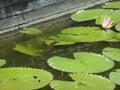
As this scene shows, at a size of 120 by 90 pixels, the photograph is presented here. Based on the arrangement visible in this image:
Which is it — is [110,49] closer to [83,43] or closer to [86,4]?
[83,43]

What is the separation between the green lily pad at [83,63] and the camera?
2271 millimetres

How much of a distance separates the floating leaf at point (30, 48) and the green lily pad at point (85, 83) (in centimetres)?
46

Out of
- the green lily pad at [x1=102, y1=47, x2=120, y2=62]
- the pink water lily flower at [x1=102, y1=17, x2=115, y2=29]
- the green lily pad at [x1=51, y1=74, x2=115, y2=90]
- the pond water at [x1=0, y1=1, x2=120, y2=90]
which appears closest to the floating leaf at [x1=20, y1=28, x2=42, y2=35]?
the pond water at [x1=0, y1=1, x2=120, y2=90]

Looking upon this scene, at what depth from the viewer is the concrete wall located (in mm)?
2943

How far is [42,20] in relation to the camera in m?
3.19

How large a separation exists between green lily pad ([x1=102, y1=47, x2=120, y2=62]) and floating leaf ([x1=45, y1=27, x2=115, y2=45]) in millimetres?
195

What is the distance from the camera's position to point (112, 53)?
2479 millimetres

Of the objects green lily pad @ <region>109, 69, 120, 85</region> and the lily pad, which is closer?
green lily pad @ <region>109, 69, 120, 85</region>

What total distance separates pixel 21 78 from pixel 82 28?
0.92 meters

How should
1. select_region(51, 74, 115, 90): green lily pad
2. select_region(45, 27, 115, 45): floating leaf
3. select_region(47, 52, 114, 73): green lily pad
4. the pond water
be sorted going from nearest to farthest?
select_region(51, 74, 115, 90): green lily pad → select_region(47, 52, 114, 73): green lily pad → the pond water → select_region(45, 27, 115, 45): floating leaf

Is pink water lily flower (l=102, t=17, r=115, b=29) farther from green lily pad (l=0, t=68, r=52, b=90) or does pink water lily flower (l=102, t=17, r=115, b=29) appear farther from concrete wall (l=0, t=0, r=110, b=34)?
green lily pad (l=0, t=68, r=52, b=90)

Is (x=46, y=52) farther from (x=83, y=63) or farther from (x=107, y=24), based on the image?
(x=107, y=24)

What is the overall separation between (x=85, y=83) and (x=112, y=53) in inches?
18.7

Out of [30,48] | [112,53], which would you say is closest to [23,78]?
[30,48]
